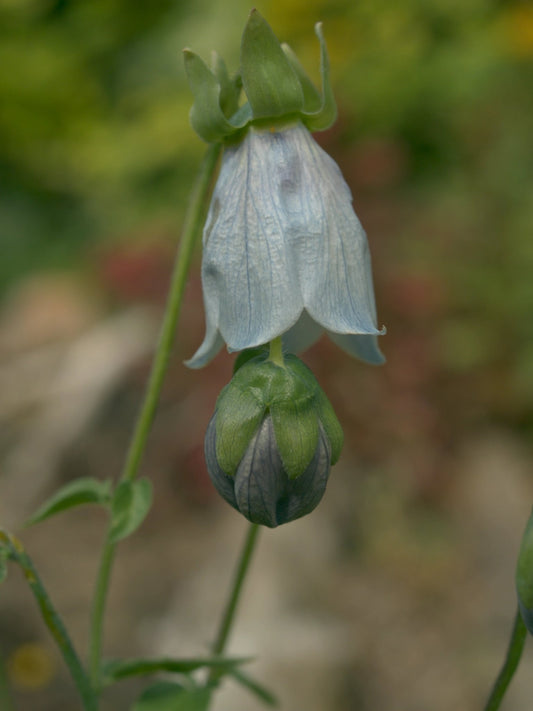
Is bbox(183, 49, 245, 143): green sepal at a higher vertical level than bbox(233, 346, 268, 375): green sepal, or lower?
higher

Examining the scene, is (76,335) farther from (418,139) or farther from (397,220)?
(418,139)

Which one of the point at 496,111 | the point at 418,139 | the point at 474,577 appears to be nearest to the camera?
the point at 474,577

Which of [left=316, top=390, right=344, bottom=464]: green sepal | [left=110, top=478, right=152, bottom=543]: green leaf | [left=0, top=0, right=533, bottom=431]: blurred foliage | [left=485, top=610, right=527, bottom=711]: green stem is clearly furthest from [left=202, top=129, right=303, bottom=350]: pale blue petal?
[left=0, top=0, right=533, bottom=431]: blurred foliage

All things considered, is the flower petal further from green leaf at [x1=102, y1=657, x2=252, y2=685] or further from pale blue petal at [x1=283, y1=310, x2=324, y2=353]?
green leaf at [x1=102, y1=657, x2=252, y2=685]

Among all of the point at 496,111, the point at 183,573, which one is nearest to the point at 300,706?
the point at 183,573

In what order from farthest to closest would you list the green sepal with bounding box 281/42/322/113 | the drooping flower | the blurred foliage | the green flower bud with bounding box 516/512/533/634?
the blurred foliage
the green sepal with bounding box 281/42/322/113
the drooping flower
the green flower bud with bounding box 516/512/533/634

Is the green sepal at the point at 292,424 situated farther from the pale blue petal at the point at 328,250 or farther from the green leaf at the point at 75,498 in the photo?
the green leaf at the point at 75,498

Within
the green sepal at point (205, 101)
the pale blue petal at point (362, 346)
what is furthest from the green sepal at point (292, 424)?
the green sepal at point (205, 101)
